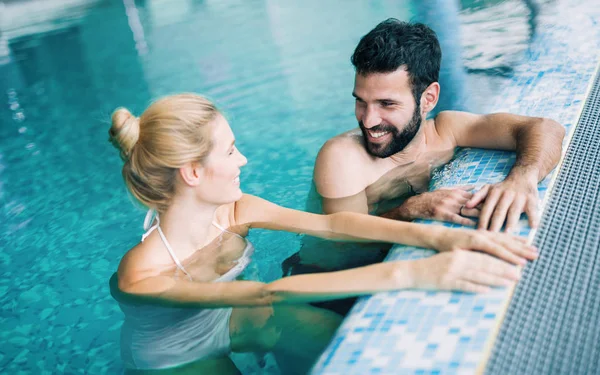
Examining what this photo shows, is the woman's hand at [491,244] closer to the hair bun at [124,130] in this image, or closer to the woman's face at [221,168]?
the woman's face at [221,168]

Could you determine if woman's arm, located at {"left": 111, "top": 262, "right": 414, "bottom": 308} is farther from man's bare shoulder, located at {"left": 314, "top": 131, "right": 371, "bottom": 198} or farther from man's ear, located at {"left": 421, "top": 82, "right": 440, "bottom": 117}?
man's ear, located at {"left": 421, "top": 82, "right": 440, "bottom": 117}

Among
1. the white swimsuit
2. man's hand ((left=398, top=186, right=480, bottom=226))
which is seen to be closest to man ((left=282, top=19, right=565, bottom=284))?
man's hand ((left=398, top=186, right=480, bottom=226))

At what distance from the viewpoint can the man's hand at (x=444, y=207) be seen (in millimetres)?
2514

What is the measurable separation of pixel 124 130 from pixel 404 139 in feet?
5.53

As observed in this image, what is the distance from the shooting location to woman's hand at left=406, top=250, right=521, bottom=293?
2.03 m

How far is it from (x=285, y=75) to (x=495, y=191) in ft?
16.2

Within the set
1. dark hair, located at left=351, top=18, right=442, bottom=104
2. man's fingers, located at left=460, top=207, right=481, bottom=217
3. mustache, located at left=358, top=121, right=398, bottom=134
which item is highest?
dark hair, located at left=351, top=18, right=442, bottom=104

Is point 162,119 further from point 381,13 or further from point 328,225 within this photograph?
point 381,13

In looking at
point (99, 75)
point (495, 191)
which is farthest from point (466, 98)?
point (99, 75)

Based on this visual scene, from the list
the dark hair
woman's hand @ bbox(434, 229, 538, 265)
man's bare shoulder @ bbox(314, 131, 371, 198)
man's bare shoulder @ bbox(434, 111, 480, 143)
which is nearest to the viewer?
woman's hand @ bbox(434, 229, 538, 265)

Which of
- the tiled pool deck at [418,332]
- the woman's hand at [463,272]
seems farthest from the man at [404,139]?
the woman's hand at [463,272]

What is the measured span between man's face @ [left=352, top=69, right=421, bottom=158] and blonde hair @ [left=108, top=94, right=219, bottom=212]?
1007 mm

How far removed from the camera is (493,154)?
315cm

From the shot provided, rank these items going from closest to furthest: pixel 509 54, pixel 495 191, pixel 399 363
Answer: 1. pixel 399 363
2. pixel 495 191
3. pixel 509 54
